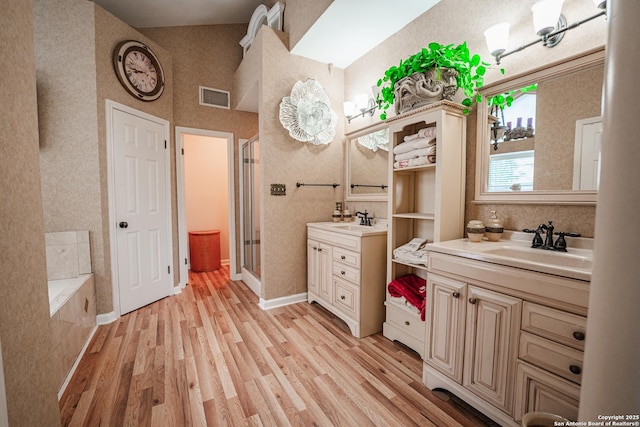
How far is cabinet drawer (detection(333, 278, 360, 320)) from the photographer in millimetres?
2217

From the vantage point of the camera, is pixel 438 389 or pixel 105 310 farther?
pixel 105 310

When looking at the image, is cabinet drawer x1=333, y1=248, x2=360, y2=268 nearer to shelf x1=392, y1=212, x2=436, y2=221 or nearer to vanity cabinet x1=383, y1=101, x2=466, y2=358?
vanity cabinet x1=383, y1=101, x2=466, y2=358

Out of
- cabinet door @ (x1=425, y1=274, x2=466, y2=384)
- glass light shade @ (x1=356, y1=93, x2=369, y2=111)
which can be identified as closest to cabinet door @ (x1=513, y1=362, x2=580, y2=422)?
cabinet door @ (x1=425, y1=274, x2=466, y2=384)

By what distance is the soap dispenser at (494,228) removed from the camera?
5.44 feet

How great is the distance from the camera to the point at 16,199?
0.83 metres

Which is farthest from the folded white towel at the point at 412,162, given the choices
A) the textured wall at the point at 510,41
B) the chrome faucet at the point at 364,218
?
the chrome faucet at the point at 364,218

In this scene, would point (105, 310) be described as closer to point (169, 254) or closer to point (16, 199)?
point (169, 254)

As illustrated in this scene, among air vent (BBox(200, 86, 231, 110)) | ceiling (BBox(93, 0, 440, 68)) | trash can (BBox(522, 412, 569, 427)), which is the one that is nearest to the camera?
trash can (BBox(522, 412, 569, 427))

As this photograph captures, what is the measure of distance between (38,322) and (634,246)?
66.1 inches

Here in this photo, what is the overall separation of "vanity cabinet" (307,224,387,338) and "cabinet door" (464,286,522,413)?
35.4 inches

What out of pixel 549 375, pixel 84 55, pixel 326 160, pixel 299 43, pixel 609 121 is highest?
pixel 299 43

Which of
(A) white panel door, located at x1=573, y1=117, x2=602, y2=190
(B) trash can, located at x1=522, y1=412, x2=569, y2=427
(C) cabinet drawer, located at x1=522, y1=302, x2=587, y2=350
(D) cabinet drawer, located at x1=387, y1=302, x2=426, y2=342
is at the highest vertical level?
(A) white panel door, located at x1=573, y1=117, x2=602, y2=190

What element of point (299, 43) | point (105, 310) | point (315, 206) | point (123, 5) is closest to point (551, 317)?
point (315, 206)

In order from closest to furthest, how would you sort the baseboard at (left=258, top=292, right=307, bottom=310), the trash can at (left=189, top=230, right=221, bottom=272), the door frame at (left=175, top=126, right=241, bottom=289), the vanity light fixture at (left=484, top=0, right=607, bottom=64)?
the vanity light fixture at (left=484, top=0, right=607, bottom=64) → the baseboard at (left=258, top=292, right=307, bottom=310) → the door frame at (left=175, top=126, right=241, bottom=289) → the trash can at (left=189, top=230, right=221, bottom=272)
